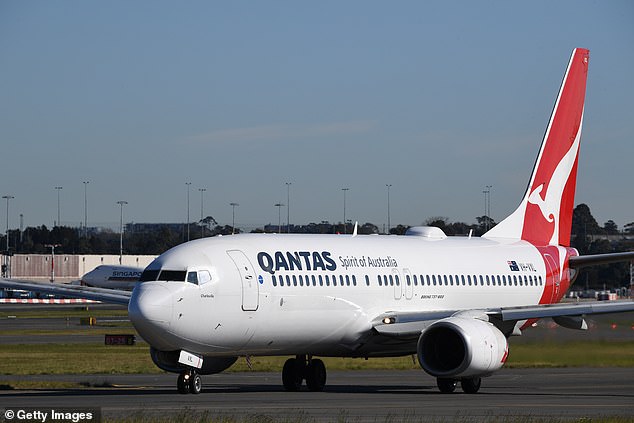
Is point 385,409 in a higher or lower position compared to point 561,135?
lower

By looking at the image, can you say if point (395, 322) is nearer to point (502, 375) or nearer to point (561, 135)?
point (502, 375)

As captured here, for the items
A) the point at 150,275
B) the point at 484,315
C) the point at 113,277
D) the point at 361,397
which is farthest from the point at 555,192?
the point at 113,277

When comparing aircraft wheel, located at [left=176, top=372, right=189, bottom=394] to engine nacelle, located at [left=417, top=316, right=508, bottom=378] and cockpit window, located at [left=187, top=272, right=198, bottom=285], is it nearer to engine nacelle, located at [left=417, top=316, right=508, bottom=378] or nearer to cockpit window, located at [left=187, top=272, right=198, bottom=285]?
cockpit window, located at [left=187, top=272, right=198, bottom=285]

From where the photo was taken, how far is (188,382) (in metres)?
32.6

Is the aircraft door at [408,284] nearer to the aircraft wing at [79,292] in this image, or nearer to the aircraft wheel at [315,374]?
the aircraft wheel at [315,374]

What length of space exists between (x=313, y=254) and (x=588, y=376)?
1194cm

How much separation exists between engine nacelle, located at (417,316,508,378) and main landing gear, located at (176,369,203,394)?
6303mm

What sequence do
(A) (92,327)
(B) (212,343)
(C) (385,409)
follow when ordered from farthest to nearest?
→ (A) (92,327) → (B) (212,343) → (C) (385,409)

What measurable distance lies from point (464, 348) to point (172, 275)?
8.15 m

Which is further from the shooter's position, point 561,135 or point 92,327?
point 92,327

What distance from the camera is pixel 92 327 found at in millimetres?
82750

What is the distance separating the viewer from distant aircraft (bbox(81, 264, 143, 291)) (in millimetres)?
147375

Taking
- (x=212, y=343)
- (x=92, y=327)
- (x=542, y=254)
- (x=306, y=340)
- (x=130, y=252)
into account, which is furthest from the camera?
(x=130, y=252)

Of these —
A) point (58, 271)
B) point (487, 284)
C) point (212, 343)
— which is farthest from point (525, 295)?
point (58, 271)
